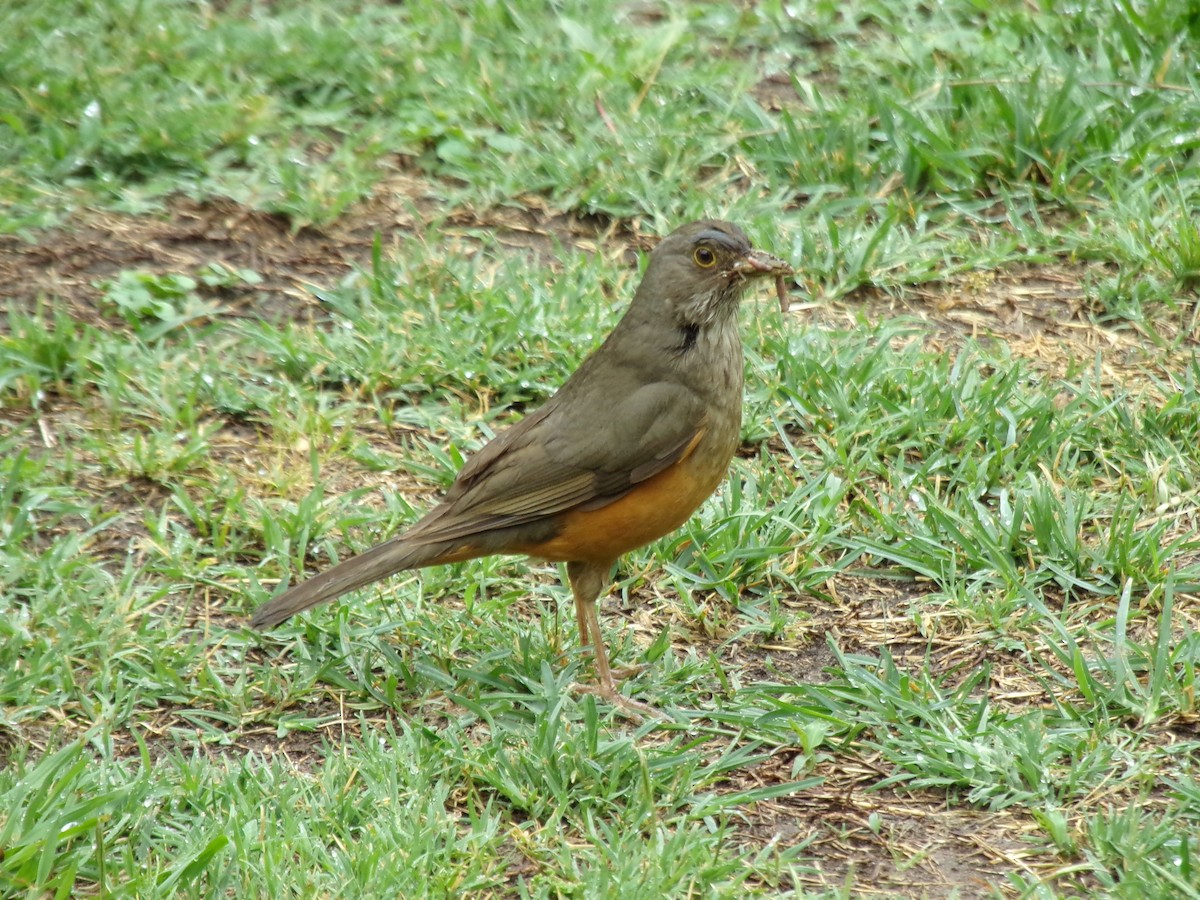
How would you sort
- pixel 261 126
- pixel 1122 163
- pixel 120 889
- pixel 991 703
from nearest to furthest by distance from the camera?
pixel 120 889, pixel 991 703, pixel 1122 163, pixel 261 126

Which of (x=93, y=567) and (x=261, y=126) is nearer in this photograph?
(x=93, y=567)

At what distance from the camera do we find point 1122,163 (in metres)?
7.09

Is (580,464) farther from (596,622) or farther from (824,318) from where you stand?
(824,318)

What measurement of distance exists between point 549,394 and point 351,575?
1800 mm

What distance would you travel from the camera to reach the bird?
16.1 ft

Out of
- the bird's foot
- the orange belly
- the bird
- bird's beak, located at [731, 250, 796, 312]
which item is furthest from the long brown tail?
bird's beak, located at [731, 250, 796, 312]

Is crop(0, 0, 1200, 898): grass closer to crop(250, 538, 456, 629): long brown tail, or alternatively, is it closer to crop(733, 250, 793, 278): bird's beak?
crop(250, 538, 456, 629): long brown tail

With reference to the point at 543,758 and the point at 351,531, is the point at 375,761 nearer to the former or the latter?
the point at 543,758

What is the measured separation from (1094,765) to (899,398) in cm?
210

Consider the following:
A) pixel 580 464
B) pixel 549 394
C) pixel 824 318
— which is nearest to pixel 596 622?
pixel 580 464

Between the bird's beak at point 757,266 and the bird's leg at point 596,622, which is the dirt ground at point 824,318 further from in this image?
the bird's beak at point 757,266

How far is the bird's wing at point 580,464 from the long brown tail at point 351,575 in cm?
6

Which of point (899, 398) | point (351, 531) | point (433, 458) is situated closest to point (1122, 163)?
point (899, 398)

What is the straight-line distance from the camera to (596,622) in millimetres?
5027
